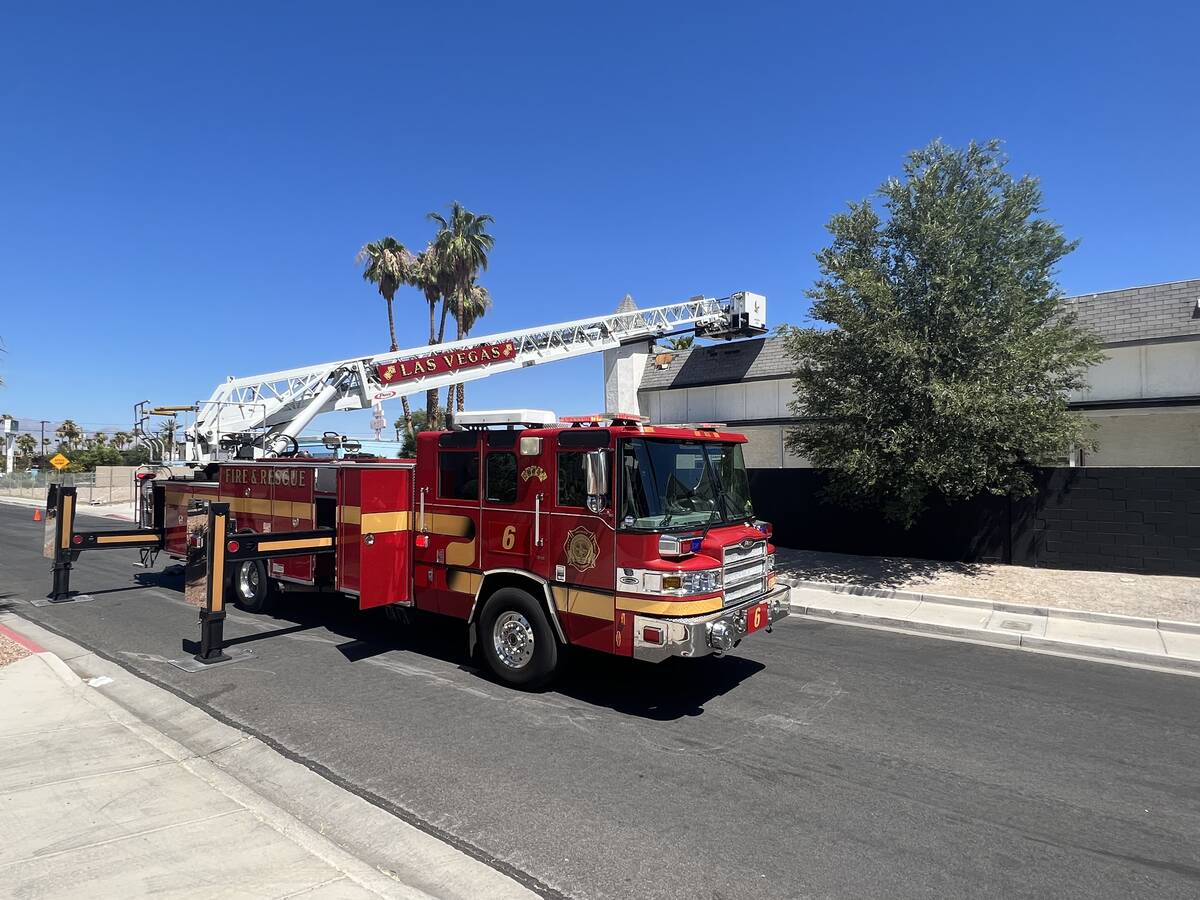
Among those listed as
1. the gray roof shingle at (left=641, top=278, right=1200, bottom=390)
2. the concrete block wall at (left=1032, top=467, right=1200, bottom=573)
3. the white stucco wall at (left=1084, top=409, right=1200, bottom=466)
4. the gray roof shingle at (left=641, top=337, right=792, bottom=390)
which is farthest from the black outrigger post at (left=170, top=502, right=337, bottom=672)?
the white stucco wall at (left=1084, top=409, right=1200, bottom=466)

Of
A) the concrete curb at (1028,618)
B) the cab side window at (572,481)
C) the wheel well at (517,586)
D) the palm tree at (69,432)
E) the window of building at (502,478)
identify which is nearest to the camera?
the cab side window at (572,481)

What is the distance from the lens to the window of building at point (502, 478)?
6.80 meters

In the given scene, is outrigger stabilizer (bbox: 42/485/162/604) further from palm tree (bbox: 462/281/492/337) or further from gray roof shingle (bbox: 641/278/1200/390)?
palm tree (bbox: 462/281/492/337)

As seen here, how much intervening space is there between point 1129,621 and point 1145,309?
27.3ft

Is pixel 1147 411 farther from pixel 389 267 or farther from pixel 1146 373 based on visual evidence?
pixel 389 267

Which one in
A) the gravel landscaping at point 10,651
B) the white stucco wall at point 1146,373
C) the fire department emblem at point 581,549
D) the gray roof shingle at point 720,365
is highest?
the gray roof shingle at point 720,365

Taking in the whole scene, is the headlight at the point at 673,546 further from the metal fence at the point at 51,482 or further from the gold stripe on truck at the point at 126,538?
the metal fence at the point at 51,482

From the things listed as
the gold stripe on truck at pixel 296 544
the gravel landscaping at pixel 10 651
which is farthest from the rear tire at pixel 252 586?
the gravel landscaping at pixel 10 651

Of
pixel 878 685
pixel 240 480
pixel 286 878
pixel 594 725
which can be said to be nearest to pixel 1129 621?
pixel 878 685

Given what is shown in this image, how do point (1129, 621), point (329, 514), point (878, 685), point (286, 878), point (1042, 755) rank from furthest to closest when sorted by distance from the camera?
1. point (1129, 621)
2. point (329, 514)
3. point (878, 685)
4. point (1042, 755)
5. point (286, 878)

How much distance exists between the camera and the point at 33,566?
47.5 ft

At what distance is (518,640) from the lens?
22.1 ft

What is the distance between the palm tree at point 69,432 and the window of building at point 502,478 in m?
104

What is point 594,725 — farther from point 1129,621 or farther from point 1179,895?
point 1129,621
